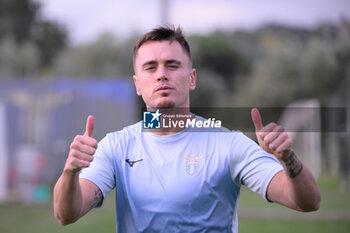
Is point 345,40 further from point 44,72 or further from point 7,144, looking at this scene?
point 44,72

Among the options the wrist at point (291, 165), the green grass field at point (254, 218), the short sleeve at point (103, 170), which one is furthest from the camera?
the green grass field at point (254, 218)

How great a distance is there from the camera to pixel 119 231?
120 inches

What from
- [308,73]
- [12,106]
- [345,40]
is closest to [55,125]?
[12,106]

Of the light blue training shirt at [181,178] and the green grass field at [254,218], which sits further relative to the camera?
the green grass field at [254,218]

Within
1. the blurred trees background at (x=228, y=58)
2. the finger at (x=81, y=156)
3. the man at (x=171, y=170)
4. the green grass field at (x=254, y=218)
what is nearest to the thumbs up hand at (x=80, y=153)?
the finger at (x=81, y=156)

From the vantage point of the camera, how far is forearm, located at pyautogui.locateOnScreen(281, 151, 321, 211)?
2508 millimetres

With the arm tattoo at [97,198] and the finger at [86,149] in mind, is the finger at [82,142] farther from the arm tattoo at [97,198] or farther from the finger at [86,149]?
the arm tattoo at [97,198]

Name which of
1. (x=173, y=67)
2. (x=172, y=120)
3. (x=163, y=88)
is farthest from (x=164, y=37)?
(x=172, y=120)

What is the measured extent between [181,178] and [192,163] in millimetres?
114

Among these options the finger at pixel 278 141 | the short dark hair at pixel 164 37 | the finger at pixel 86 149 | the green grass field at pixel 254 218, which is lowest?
the green grass field at pixel 254 218

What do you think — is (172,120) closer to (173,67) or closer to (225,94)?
(173,67)

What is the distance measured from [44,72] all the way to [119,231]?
66.0 feet

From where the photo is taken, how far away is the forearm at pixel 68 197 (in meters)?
2.51

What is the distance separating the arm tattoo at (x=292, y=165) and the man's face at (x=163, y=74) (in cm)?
83
